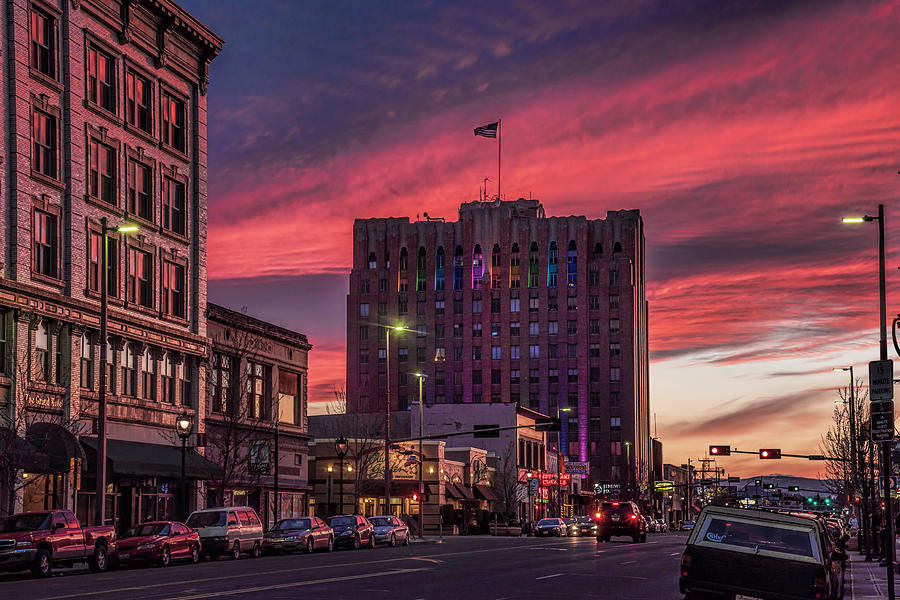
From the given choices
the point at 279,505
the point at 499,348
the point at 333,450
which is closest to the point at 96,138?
the point at 279,505

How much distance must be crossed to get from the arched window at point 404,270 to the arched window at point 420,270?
1.42 meters

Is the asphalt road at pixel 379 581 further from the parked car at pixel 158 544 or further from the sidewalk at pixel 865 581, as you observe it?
the sidewalk at pixel 865 581

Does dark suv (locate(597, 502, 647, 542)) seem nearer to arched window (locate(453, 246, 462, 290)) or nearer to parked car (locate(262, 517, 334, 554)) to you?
parked car (locate(262, 517, 334, 554))

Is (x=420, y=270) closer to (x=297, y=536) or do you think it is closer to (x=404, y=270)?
(x=404, y=270)

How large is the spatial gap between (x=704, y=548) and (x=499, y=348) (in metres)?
156

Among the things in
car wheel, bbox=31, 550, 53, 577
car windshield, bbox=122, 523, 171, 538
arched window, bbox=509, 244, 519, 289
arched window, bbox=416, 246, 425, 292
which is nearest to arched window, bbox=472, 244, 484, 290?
arched window, bbox=509, 244, 519, 289

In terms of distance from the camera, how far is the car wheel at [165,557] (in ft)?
132

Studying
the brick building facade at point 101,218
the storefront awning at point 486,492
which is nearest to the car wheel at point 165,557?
the brick building facade at point 101,218

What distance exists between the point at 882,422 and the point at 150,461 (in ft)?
119

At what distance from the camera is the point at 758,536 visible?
1923 centimetres

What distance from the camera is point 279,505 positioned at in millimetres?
70312

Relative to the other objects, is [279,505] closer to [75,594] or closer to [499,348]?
[75,594]

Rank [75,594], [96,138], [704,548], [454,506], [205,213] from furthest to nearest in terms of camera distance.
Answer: [454,506]
[205,213]
[96,138]
[75,594]
[704,548]

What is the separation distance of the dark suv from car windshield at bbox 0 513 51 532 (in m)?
38.9
